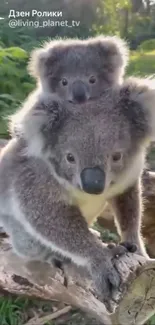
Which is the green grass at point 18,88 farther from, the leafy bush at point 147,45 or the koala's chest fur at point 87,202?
the koala's chest fur at point 87,202

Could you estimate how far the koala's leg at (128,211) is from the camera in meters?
2.05

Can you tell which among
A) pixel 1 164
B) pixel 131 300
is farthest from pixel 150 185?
pixel 131 300

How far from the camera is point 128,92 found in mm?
1788

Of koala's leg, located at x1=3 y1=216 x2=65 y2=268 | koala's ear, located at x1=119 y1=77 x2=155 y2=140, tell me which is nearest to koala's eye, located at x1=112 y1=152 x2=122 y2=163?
koala's ear, located at x1=119 y1=77 x2=155 y2=140

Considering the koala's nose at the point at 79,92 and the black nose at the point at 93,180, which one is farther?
Answer: the koala's nose at the point at 79,92

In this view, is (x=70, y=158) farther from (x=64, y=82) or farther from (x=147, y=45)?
(x=147, y=45)

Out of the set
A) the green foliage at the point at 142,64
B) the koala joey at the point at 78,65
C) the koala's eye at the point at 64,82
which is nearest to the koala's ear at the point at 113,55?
the koala joey at the point at 78,65

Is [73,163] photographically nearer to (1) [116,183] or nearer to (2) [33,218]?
(1) [116,183]

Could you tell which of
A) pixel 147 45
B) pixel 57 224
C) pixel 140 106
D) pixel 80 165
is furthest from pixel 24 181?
pixel 147 45

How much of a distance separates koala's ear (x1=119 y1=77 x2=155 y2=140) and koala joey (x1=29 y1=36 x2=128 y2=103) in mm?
424

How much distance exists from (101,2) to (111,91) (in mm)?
1277

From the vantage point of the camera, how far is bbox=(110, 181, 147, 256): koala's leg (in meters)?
2.05

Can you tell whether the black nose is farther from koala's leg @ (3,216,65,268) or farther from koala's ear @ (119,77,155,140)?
koala's leg @ (3,216,65,268)

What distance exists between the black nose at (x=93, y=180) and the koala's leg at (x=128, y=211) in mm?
429
